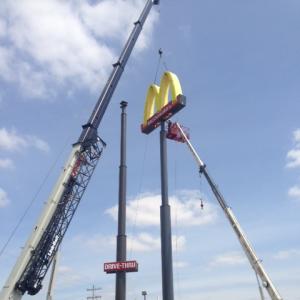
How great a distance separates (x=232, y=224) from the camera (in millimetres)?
42281

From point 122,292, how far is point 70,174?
1199 centimetres

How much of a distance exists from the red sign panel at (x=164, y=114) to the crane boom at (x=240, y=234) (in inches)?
175

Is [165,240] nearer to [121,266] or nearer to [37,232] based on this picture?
[121,266]

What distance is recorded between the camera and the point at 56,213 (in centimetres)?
3988

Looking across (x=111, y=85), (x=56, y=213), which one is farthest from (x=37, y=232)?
(x=111, y=85)

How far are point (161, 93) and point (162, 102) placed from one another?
85 centimetres

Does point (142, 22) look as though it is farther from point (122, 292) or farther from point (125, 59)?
point (122, 292)

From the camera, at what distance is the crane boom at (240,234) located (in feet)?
122

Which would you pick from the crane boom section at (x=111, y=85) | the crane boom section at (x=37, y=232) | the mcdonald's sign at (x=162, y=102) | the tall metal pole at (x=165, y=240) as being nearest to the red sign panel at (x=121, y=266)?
the tall metal pole at (x=165, y=240)

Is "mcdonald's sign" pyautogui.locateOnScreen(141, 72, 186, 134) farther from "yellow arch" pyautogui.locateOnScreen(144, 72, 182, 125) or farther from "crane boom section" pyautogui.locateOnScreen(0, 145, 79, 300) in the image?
"crane boom section" pyautogui.locateOnScreen(0, 145, 79, 300)

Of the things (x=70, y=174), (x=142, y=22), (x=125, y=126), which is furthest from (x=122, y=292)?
(x=142, y=22)

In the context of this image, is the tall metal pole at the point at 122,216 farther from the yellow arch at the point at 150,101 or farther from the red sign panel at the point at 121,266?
the yellow arch at the point at 150,101

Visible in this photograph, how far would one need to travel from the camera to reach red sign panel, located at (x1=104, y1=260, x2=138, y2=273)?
3547cm

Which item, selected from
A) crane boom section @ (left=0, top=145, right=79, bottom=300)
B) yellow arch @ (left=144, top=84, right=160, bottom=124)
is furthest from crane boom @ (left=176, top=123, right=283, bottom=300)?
crane boom section @ (left=0, top=145, right=79, bottom=300)
